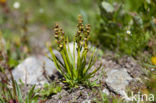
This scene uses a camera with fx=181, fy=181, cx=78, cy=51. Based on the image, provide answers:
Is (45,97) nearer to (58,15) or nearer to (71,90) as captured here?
(71,90)

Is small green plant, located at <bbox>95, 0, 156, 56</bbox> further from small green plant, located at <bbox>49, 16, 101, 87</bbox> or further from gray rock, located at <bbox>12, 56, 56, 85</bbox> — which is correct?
gray rock, located at <bbox>12, 56, 56, 85</bbox>

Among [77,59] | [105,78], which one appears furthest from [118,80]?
[77,59]

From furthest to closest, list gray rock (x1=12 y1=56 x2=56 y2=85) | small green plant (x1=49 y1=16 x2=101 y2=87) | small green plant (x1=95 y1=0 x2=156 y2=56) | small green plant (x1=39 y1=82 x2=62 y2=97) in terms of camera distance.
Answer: small green plant (x1=95 y1=0 x2=156 y2=56) < gray rock (x1=12 y1=56 x2=56 y2=85) < small green plant (x1=39 y1=82 x2=62 y2=97) < small green plant (x1=49 y1=16 x2=101 y2=87)

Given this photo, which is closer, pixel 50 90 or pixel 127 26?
pixel 50 90

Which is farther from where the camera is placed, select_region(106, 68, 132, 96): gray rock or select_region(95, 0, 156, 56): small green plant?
select_region(95, 0, 156, 56): small green plant

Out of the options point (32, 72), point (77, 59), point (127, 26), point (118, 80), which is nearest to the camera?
point (77, 59)

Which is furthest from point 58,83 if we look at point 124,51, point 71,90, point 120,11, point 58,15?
point 58,15

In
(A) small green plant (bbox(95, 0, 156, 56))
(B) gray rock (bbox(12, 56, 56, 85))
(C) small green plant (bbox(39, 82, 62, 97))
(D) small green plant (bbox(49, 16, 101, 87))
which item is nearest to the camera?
(D) small green plant (bbox(49, 16, 101, 87))

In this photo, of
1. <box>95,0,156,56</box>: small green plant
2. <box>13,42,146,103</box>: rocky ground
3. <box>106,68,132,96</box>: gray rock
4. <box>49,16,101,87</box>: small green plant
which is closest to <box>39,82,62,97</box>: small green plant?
<box>13,42,146,103</box>: rocky ground

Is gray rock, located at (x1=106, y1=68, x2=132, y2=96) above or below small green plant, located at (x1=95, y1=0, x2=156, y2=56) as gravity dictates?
below

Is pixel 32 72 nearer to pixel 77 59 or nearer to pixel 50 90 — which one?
pixel 50 90
